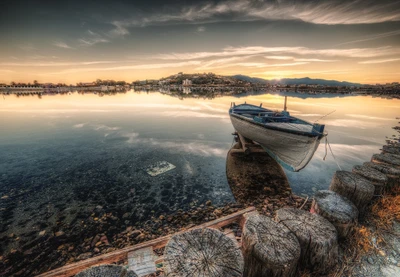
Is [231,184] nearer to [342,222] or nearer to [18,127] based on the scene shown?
[342,222]

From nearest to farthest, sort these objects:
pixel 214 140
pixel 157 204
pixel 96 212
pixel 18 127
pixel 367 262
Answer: pixel 367 262 → pixel 96 212 → pixel 157 204 → pixel 214 140 → pixel 18 127

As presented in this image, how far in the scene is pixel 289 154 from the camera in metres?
10.0

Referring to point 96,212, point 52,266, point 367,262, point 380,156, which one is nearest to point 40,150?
point 96,212

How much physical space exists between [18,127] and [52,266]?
2532 cm

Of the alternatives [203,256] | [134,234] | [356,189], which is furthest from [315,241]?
[134,234]

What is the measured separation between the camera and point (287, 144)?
9688 mm

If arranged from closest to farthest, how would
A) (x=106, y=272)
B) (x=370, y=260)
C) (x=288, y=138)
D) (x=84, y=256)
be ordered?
(x=106, y=272) → (x=370, y=260) → (x=84, y=256) → (x=288, y=138)

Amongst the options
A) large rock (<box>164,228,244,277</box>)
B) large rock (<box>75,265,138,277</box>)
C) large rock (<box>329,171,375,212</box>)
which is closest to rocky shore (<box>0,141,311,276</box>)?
large rock (<box>329,171,375,212</box>)

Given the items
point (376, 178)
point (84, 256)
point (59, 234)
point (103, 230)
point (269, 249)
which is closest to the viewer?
point (269, 249)

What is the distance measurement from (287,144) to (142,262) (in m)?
8.67

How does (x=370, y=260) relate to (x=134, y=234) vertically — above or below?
above

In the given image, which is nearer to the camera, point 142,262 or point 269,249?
point 269,249

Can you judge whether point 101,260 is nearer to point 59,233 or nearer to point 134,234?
point 134,234

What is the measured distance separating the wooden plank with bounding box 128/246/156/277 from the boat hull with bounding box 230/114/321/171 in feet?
26.8
